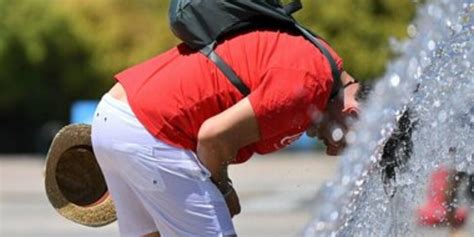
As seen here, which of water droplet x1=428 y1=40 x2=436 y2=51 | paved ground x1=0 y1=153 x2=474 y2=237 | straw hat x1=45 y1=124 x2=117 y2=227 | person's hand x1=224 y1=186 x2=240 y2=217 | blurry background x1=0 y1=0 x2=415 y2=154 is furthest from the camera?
blurry background x1=0 y1=0 x2=415 y2=154

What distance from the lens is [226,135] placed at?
3197 mm

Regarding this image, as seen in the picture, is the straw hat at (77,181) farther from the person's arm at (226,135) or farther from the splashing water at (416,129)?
the splashing water at (416,129)

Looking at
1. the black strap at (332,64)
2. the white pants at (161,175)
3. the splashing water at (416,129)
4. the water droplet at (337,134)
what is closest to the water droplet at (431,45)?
the splashing water at (416,129)

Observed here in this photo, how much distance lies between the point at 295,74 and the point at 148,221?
2.43 ft

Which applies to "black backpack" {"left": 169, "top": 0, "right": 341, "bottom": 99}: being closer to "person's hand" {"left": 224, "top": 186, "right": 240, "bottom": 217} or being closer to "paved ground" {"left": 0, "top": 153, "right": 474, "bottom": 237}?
"person's hand" {"left": 224, "top": 186, "right": 240, "bottom": 217}

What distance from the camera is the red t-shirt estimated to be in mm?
3160

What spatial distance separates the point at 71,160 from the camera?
3904mm

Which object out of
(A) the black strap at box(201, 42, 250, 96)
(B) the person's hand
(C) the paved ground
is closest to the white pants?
(B) the person's hand

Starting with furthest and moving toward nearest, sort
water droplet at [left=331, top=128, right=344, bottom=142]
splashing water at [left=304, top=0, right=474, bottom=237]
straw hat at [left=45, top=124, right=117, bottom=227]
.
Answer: straw hat at [left=45, top=124, right=117, bottom=227] → water droplet at [left=331, top=128, right=344, bottom=142] → splashing water at [left=304, top=0, right=474, bottom=237]

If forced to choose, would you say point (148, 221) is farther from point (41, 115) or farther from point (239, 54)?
point (41, 115)

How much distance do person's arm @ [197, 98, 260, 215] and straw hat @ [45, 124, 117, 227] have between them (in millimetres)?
672

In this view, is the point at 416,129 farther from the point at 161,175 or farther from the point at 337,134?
the point at 161,175

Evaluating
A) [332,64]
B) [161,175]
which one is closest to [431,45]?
[332,64]

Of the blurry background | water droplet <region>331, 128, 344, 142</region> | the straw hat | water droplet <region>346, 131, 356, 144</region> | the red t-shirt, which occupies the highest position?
the red t-shirt
